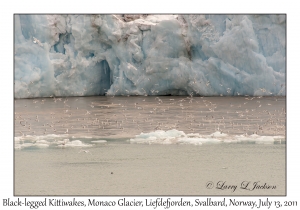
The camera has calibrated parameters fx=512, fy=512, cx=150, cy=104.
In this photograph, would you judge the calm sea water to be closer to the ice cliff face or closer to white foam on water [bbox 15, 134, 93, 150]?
white foam on water [bbox 15, 134, 93, 150]

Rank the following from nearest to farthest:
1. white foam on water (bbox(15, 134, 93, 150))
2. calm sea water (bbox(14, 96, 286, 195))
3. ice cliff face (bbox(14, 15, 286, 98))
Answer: calm sea water (bbox(14, 96, 286, 195)) < white foam on water (bbox(15, 134, 93, 150)) < ice cliff face (bbox(14, 15, 286, 98))

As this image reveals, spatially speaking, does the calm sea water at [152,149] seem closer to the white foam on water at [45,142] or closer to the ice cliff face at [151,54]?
the white foam on water at [45,142]

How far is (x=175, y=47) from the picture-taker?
13406 millimetres

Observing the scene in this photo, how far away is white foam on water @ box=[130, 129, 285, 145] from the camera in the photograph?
7.92m

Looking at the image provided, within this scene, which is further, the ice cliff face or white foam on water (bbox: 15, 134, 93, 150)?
the ice cliff face

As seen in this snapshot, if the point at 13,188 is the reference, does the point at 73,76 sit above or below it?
above

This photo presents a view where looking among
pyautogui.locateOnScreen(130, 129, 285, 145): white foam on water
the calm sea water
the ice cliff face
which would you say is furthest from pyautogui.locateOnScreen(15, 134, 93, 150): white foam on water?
the ice cliff face

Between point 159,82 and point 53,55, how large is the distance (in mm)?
2916

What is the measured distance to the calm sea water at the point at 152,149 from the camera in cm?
609

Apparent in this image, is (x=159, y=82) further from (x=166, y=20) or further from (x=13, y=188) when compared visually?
(x=13, y=188)

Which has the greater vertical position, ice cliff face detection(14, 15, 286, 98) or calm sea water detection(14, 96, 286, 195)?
ice cliff face detection(14, 15, 286, 98)

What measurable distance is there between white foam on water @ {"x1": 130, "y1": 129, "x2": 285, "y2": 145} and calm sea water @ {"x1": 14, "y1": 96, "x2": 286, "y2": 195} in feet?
0.05

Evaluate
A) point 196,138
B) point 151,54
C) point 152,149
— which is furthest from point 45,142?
point 151,54

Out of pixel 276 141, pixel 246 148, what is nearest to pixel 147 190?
pixel 246 148
